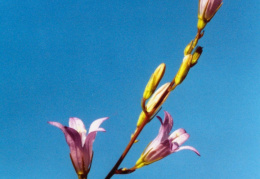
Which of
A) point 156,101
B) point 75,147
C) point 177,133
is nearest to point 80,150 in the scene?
point 75,147

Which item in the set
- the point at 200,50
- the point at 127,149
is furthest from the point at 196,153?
the point at 200,50

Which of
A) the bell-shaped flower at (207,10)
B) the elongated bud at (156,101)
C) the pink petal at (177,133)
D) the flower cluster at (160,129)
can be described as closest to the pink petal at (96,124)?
the flower cluster at (160,129)

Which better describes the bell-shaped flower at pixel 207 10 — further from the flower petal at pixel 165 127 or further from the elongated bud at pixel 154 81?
the flower petal at pixel 165 127

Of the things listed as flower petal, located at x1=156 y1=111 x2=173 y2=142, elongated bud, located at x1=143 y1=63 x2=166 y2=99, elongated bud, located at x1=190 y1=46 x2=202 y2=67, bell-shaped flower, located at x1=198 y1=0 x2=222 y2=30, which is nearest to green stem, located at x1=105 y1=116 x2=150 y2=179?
elongated bud, located at x1=143 y1=63 x2=166 y2=99

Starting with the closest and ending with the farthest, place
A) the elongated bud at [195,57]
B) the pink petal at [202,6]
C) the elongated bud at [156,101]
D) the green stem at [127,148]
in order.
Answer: the green stem at [127,148], the elongated bud at [156,101], the elongated bud at [195,57], the pink petal at [202,6]

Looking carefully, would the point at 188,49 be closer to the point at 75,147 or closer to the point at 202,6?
the point at 202,6

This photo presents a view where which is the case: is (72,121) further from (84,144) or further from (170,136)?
(170,136)

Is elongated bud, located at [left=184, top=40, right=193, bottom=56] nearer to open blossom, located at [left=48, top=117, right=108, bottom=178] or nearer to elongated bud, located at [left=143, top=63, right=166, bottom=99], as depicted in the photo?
elongated bud, located at [left=143, top=63, right=166, bottom=99]
